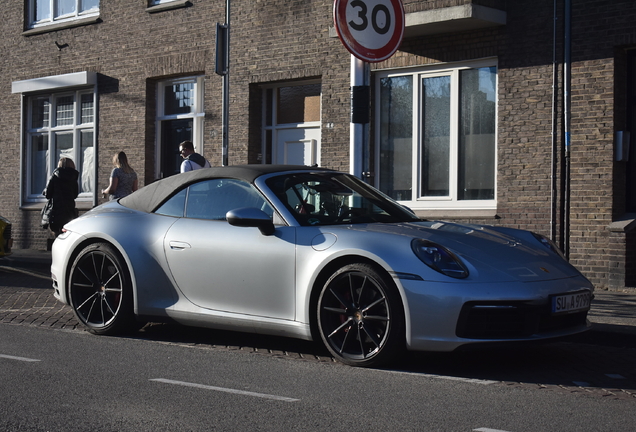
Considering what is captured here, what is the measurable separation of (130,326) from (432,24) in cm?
715

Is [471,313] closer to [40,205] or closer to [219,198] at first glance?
[219,198]

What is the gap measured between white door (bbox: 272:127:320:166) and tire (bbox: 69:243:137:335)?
26.2 feet

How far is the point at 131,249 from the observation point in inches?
285

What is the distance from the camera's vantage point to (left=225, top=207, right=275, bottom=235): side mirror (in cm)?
636

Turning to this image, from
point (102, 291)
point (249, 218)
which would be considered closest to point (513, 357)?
point (249, 218)

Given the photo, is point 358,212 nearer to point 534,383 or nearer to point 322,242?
point 322,242

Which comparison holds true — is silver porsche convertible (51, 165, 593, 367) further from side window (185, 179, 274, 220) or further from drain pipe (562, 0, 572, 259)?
drain pipe (562, 0, 572, 259)

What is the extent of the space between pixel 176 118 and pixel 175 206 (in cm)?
1001

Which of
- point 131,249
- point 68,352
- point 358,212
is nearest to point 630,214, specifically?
point 358,212

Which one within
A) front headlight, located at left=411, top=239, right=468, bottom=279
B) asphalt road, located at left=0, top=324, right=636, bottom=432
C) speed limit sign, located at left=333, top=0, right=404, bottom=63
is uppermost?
speed limit sign, located at left=333, top=0, right=404, bottom=63

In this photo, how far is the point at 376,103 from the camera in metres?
14.2

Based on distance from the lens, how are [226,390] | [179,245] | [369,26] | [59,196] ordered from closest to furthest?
[226,390], [179,245], [369,26], [59,196]

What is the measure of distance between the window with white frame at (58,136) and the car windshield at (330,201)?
12.2 m

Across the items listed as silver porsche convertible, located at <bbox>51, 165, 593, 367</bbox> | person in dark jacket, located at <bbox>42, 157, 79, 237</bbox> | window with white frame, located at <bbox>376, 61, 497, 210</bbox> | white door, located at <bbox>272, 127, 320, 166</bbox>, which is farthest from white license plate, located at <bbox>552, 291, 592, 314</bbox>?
person in dark jacket, located at <bbox>42, 157, 79, 237</bbox>
